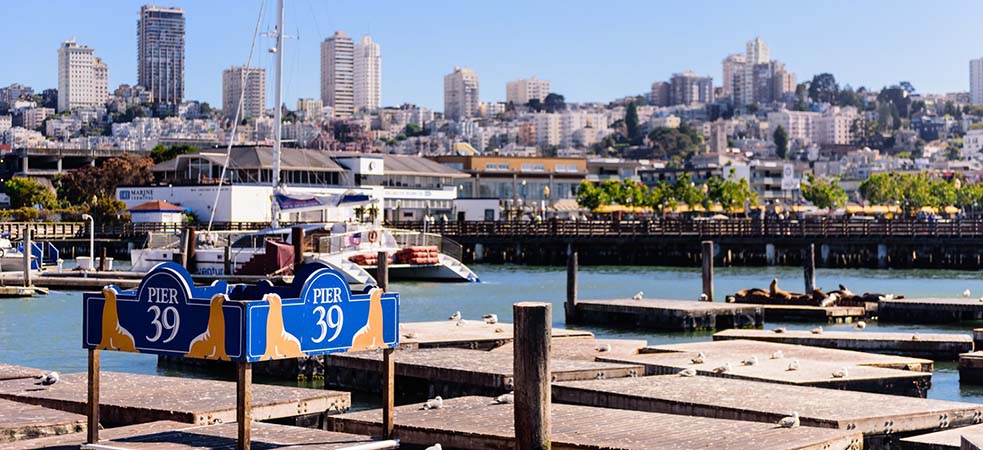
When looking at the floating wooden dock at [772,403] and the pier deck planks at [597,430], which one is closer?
the pier deck planks at [597,430]

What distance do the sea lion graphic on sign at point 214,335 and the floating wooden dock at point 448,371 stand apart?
7.55 metres

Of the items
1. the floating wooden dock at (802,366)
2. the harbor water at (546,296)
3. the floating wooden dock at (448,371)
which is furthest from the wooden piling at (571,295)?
the floating wooden dock at (448,371)

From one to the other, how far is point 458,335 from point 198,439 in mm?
14312

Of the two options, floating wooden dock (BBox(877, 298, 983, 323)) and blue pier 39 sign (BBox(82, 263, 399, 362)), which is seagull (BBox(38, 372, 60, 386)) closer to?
blue pier 39 sign (BBox(82, 263, 399, 362))

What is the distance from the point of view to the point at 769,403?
62.1 feet

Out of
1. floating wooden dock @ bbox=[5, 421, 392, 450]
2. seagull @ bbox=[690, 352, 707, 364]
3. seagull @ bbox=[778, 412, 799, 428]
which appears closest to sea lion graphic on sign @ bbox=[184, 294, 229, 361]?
floating wooden dock @ bbox=[5, 421, 392, 450]

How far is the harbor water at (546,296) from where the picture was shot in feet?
104

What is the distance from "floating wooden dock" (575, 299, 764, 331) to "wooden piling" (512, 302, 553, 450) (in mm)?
23552

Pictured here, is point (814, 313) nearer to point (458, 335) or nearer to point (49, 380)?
point (458, 335)

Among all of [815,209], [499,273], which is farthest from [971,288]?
[815,209]

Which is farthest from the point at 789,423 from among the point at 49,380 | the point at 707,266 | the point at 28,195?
the point at 28,195

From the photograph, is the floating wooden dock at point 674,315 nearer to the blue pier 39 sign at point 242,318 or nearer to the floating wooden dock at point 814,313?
the floating wooden dock at point 814,313

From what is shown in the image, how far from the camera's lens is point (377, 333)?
15.1 m

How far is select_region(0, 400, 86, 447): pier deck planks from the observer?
16.1 metres
